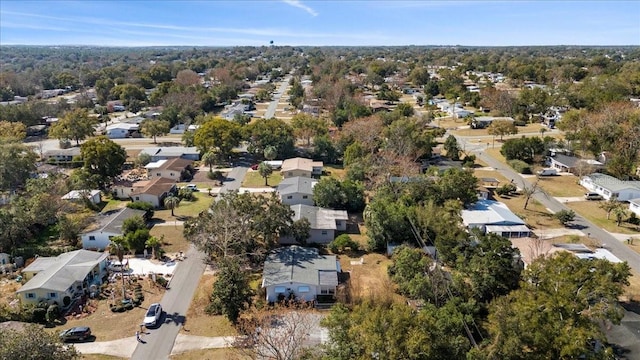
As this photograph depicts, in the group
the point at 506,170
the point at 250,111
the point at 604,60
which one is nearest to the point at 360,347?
the point at 506,170

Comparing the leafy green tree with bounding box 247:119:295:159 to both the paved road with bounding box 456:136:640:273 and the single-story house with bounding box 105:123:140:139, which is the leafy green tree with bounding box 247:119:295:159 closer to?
the single-story house with bounding box 105:123:140:139

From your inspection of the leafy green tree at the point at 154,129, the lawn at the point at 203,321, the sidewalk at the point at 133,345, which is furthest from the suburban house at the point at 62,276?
the leafy green tree at the point at 154,129

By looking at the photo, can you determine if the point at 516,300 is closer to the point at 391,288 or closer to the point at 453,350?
the point at 453,350

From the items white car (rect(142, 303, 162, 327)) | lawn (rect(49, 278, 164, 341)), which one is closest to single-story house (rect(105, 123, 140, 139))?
lawn (rect(49, 278, 164, 341))

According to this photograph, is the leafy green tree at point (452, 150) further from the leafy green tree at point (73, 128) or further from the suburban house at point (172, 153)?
the leafy green tree at point (73, 128)

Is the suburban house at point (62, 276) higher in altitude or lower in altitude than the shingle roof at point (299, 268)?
lower

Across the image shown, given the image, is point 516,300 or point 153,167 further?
point 153,167

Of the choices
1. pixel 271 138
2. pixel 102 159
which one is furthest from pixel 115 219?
pixel 271 138
